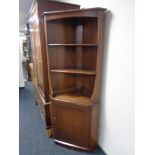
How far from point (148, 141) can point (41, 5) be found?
7.56 ft

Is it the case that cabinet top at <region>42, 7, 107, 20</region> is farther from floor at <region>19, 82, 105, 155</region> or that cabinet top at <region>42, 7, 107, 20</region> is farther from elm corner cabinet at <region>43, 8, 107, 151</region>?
floor at <region>19, 82, 105, 155</region>

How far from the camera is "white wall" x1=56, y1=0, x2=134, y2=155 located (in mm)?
1626

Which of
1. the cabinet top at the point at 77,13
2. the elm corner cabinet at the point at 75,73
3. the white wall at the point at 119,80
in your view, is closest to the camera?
the white wall at the point at 119,80

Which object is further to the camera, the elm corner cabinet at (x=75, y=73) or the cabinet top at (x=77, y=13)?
the elm corner cabinet at (x=75, y=73)

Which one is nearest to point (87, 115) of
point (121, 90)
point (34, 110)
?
point (121, 90)

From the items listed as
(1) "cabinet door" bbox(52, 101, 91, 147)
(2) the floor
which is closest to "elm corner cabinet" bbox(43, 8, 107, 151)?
(1) "cabinet door" bbox(52, 101, 91, 147)

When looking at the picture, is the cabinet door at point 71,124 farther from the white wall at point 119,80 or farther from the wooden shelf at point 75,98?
the white wall at point 119,80

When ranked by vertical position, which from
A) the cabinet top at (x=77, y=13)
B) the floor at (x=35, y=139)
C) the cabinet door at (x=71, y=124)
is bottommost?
the floor at (x=35, y=139)

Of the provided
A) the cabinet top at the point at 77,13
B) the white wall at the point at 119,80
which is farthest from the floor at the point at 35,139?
the cabinet top at the point at 77,13

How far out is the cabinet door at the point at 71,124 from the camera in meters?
2.22

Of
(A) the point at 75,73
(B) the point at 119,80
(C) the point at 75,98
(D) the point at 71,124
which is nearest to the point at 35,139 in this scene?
(D) the point at 71,124

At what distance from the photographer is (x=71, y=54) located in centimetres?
263

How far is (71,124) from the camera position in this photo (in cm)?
234
